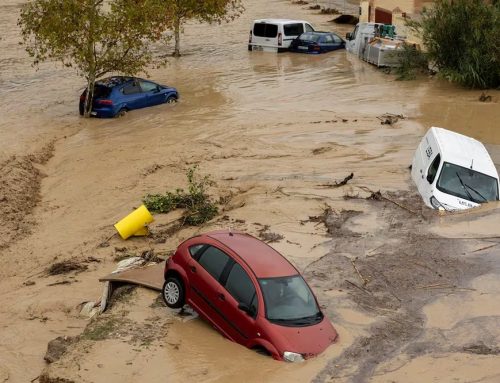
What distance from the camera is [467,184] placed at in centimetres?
1581

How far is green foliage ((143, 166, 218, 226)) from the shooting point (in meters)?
15.8

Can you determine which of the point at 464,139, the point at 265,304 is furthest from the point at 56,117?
the point at 265,304

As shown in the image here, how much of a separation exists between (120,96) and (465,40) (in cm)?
1158

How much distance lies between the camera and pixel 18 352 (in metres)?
11.3

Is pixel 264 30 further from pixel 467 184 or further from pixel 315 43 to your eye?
pixel 467 184

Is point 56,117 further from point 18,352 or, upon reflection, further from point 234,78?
point 18,352

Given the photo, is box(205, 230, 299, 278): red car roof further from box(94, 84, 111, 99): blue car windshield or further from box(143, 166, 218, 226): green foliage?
box(94, 84, 111, 99): blue car windshield

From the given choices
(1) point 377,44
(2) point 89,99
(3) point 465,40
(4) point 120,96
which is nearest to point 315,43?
(1) point 377,44

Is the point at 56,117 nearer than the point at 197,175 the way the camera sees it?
No

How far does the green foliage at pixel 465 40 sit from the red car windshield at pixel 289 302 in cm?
1828

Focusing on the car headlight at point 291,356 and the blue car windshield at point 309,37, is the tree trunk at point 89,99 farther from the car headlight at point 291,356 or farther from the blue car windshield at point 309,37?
the car headlight at point 291,356

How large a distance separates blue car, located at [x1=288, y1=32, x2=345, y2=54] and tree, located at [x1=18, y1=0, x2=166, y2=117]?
411 inches

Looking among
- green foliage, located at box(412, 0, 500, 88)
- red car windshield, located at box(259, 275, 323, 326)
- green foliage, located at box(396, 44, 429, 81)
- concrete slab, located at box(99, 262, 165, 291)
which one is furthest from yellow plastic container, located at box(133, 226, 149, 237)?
green foliage, located at box(396, 44, 429, 81)

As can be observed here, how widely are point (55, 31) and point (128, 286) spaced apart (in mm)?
13422
